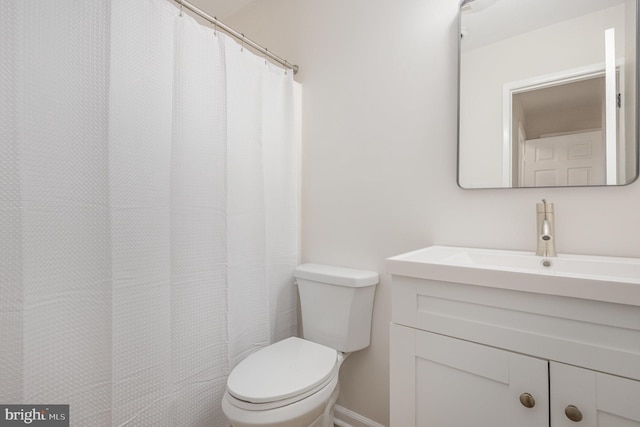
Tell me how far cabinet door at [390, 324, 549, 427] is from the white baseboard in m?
0.66

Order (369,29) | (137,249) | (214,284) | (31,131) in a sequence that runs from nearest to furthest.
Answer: (31,131) < (137,249) < (214,284) < (369,29)

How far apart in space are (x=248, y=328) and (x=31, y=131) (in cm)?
109

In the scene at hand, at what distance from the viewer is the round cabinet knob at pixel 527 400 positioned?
2.54 ft

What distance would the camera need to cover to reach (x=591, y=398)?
0.72m

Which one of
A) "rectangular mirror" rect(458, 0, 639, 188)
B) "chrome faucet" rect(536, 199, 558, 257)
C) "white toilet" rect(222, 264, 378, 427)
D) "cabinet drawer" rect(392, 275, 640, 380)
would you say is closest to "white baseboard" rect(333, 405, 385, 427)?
"white toilet" rect(222, 264, 378, 427)

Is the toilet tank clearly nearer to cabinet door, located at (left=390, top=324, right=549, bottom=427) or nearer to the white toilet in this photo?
the white toilet

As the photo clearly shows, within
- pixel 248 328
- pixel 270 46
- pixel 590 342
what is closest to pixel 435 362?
pixel 590 342

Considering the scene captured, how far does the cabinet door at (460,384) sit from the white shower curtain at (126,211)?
0.76 m

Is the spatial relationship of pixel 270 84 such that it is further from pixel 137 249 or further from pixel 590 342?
pixel 590 342

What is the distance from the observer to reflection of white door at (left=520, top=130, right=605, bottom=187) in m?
1.06

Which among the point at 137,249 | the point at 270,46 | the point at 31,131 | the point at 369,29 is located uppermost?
the point at 270,46

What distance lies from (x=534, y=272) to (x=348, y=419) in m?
1.31

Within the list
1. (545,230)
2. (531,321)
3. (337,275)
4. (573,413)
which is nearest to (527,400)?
(573,413)

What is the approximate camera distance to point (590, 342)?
0.73 m
